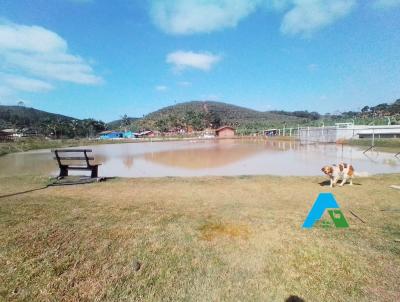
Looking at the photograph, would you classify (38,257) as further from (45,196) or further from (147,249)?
(45,196)

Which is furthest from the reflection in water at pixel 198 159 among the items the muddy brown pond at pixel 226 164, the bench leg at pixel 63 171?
the bench leg at pixel 63 171

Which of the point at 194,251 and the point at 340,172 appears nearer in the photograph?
the point at 194,251

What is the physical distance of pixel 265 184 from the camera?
7918 millimetres

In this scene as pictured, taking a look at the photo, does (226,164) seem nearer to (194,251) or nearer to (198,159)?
(198,159)

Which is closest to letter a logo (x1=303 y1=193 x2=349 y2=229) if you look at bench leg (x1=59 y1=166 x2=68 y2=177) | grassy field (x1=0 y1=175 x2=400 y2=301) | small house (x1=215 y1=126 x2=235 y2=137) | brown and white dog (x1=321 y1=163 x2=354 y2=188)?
grassy field (x1=0 y1=175 x2=400 y2=301)

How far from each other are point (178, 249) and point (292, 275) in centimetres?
140

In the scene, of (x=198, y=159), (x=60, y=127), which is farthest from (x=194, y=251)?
(x=60, y=127)

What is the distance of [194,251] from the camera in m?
3.49

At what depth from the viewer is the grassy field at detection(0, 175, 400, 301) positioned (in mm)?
2758

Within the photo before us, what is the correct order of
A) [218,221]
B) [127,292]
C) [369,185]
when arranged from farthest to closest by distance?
[369,185] → [218,221] → [127,292]

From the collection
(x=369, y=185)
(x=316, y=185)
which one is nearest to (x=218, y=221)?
(x=316, y=185)

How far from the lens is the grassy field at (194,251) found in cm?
276

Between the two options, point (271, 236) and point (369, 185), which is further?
point (369, 185)

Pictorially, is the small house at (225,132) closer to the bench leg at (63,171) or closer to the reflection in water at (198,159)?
the reflection in water at (198,159)
